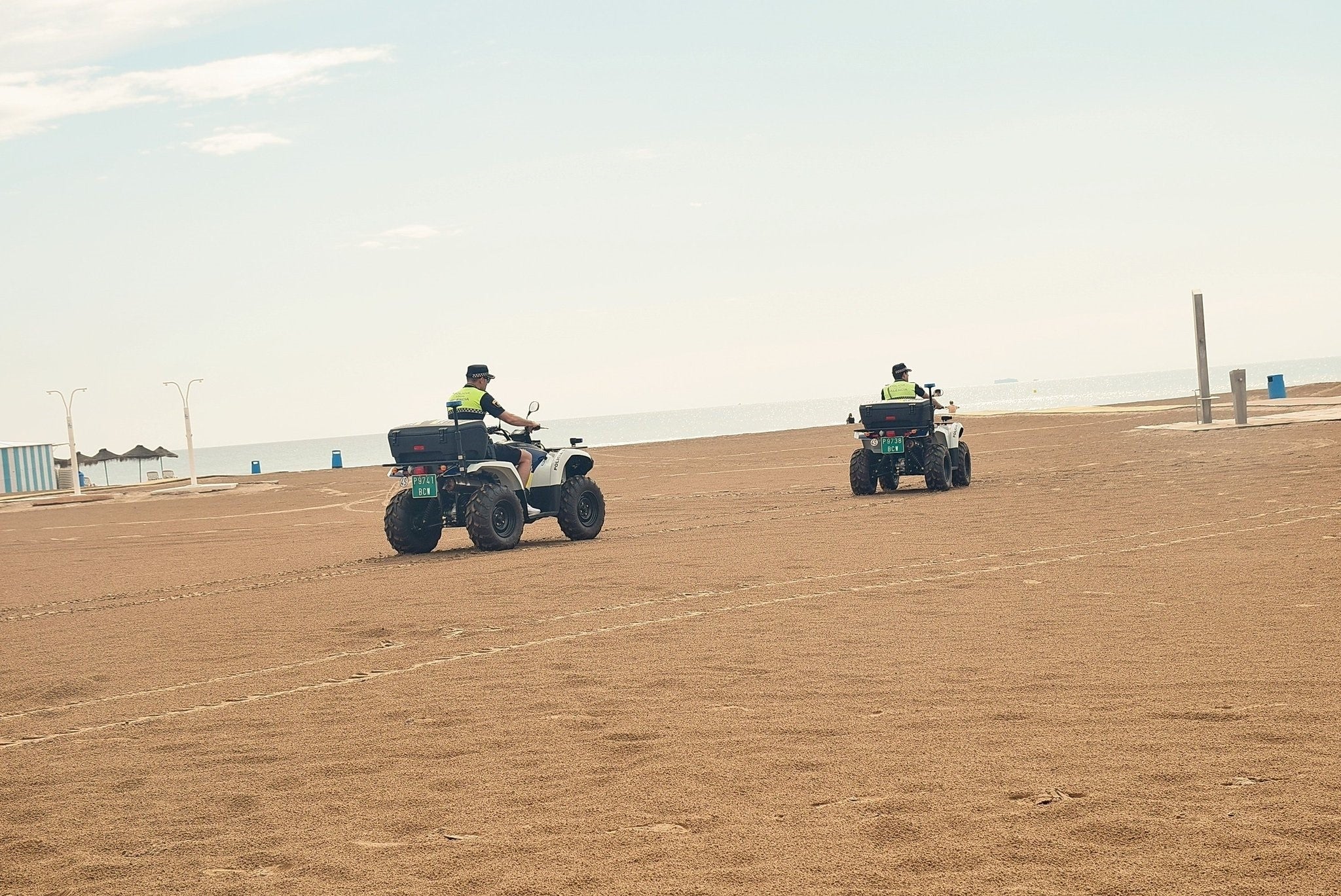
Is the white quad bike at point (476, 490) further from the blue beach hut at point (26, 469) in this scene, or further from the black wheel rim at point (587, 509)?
the blue beach hut at point (26, 469)

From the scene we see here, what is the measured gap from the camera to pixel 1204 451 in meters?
25.7

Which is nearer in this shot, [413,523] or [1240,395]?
[413,523]

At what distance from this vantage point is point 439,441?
16000mm

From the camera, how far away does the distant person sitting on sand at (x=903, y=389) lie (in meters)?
21.3

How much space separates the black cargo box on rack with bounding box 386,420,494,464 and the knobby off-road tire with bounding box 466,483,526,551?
48 centimetres

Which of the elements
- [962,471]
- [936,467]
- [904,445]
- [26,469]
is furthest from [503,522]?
[26,469]

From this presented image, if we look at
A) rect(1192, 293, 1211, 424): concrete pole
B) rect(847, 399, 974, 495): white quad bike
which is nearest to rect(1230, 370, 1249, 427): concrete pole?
rect(1192, 293, 1211, 424): concrete pole

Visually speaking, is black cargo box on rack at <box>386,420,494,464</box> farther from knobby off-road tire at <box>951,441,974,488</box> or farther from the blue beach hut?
the blue beach hut

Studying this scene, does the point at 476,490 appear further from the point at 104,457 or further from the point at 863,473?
the point at 104,457

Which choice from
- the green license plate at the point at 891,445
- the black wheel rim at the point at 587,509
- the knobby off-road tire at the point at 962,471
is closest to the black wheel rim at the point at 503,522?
the black wheel rim at the point at 587,509

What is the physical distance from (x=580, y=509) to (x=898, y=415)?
6251 mm

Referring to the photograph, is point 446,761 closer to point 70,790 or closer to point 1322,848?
point 70,790

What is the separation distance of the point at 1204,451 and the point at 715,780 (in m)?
22.3

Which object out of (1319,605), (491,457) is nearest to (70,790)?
(1319,605)
